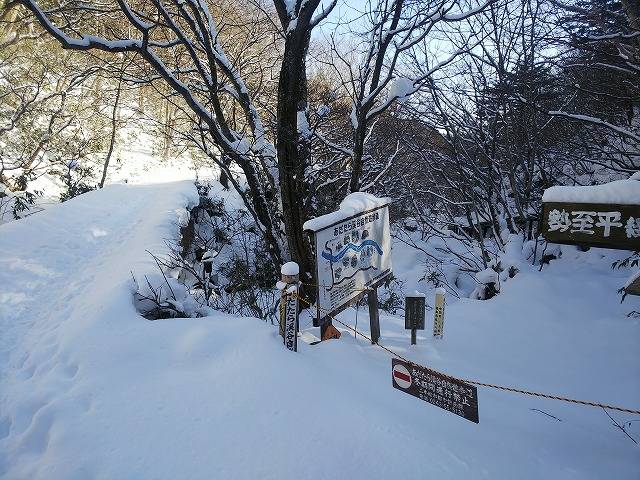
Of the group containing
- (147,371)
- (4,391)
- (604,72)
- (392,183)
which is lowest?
(4,391)

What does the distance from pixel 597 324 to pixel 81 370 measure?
6727 mm

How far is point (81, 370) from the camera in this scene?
387 cm

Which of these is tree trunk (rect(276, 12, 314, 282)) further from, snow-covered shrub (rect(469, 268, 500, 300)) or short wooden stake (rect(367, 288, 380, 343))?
snow-covered shrub (rect(469, 268, 500, 300))

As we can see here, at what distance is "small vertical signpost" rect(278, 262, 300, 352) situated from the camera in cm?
372

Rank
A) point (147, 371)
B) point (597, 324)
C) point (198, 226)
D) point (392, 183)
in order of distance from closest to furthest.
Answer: point (147, 371) < point (597, 324) < point (392, 183) < point (198, 226)

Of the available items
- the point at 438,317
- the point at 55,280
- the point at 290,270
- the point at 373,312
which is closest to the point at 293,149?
the point at 290,270

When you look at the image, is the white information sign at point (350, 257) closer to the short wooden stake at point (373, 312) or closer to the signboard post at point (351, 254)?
the signboard post at point (351, 254)

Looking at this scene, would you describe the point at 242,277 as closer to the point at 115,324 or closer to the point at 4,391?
the point at 115,324

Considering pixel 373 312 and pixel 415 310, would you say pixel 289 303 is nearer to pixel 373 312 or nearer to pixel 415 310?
pixel 373 312

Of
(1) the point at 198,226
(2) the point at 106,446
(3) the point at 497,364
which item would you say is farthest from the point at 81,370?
(1) the point at 198,226

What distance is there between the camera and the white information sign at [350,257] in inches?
154

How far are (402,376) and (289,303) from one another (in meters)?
1.26

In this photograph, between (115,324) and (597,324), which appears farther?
(597,324)

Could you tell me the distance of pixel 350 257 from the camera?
4367 mm
